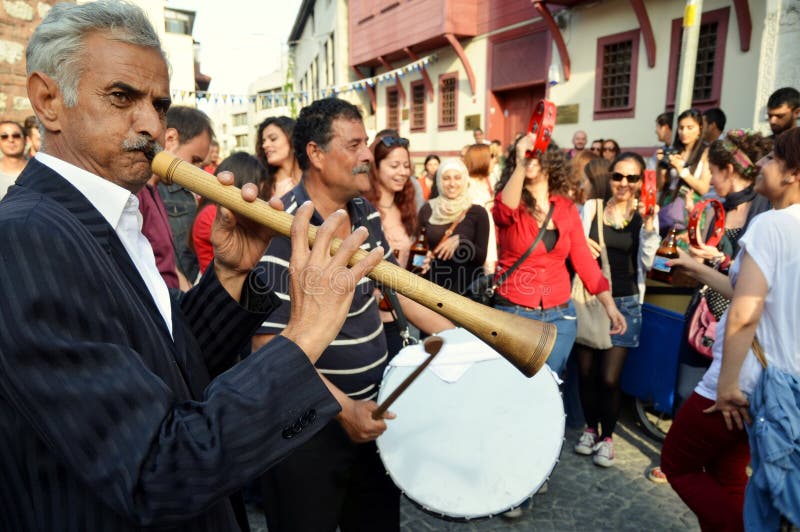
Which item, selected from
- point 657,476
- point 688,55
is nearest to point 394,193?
point 657,476

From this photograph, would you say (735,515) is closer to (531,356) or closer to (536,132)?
(531,356)

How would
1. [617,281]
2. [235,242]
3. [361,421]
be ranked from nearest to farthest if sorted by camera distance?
[235,242]
[361,421]
[617,281]

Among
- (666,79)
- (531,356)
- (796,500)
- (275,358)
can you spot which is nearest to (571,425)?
(796,500)

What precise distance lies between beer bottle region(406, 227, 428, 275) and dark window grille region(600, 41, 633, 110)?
8.22 metres

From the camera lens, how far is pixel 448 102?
17312mm

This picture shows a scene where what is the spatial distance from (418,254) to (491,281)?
0.68 m

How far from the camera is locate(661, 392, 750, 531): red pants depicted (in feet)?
7.74

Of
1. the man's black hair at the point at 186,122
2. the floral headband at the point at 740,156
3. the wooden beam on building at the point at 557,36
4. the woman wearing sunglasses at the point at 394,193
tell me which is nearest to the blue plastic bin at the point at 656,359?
the floral headband at the point at 740,156

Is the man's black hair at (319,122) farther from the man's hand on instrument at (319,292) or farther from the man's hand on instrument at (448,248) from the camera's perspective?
the man's hand on instrument at (448,248)

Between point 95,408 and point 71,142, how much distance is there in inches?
22.1

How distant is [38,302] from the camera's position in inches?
32.2

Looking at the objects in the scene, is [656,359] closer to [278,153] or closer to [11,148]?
[278,153]

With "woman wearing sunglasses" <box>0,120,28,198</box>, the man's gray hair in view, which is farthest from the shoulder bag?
"woman wearing sunglasses" <box>0,120,28,198</box>

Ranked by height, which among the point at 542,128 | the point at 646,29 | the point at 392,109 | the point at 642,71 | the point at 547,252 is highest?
the point at 646,29
